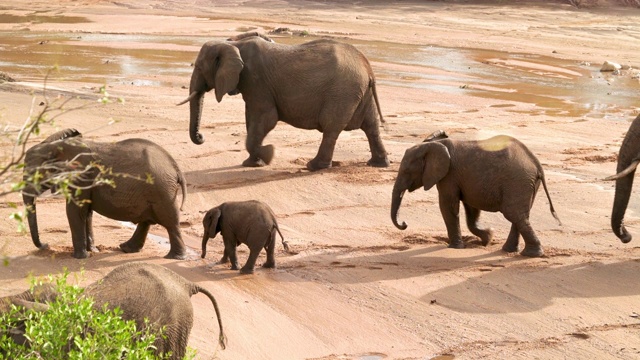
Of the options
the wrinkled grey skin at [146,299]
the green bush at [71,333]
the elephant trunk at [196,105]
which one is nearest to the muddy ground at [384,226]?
the elephant trunk at [196,105]

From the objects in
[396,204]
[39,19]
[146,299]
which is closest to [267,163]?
[396,204]

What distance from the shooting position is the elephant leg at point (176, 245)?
35.2ft

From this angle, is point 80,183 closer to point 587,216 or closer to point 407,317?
point 407,317

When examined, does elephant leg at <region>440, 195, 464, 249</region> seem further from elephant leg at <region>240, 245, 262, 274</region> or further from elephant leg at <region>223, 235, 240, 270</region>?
elephant leg at <region>223, 235, 240, 270</region>

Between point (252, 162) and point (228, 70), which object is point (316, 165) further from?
point (228, 70)

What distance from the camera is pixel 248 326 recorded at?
909 cm

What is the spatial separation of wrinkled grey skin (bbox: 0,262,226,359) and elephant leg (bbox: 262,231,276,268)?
117 inches

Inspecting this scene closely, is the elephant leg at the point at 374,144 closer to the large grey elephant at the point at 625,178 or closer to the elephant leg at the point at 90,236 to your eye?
the large grey elephant at the point at 625,178

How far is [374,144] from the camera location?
15.5 metres

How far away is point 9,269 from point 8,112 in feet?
25.8

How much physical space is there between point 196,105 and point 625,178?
20.6 ft

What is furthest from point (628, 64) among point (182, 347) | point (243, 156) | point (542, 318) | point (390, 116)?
point (182, 347)

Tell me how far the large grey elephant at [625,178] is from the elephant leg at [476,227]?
53.4 inches

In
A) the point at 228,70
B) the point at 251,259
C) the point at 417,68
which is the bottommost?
the point at 417,68
